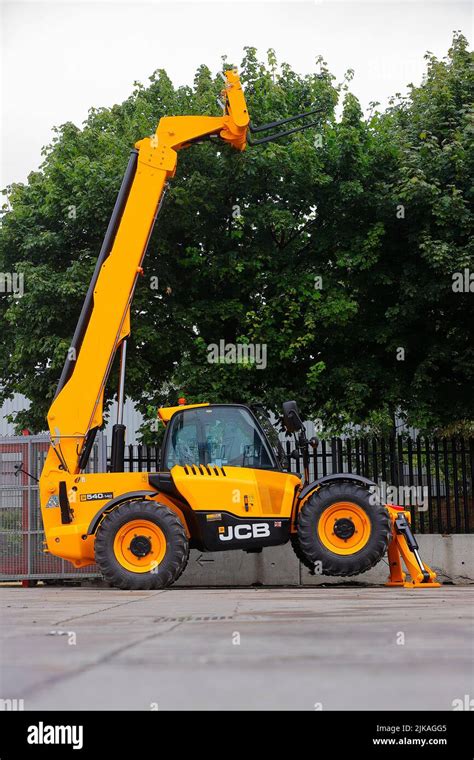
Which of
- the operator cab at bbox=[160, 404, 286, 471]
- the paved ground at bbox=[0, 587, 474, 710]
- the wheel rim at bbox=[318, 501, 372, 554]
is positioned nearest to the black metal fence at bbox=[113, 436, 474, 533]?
the operator cab at bbox=[160, 404, 286, 471]

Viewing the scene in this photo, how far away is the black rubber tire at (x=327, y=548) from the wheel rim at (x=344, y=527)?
0.06m

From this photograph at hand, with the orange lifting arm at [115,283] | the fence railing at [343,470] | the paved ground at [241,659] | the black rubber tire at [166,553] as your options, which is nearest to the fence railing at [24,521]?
the fence railing at [343,470]

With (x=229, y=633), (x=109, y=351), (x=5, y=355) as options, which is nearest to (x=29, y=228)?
(x=5, y=355)

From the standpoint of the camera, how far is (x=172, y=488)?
497 inches

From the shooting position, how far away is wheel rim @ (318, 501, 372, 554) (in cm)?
1235

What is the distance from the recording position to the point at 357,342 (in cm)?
2098

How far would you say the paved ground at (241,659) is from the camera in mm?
3645

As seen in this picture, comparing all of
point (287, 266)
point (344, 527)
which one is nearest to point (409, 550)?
point (344, 527)

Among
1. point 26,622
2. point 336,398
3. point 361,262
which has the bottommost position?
point 26,622

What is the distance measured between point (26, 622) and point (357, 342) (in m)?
14.6

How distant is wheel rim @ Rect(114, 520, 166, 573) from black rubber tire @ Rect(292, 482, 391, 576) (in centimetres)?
176

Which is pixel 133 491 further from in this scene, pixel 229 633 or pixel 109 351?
pixel 229 633

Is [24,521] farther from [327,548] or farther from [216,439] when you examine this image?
[327,548]

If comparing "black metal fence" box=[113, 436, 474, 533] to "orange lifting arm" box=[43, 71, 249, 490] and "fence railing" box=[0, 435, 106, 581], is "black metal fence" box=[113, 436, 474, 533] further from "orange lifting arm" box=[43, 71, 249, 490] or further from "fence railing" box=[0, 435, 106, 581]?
"orange lifting arm" box=[43, 71, 249, 490]
